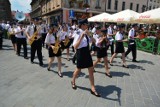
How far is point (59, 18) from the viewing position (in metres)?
33.8

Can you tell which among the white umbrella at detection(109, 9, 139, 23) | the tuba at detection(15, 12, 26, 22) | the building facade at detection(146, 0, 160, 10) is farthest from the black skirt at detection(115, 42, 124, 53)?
the building facade at detection(146, 0, 160, 10)

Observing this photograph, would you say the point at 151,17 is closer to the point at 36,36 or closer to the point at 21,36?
the point at 36,36

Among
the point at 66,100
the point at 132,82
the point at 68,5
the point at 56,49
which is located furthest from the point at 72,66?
the point at 68,5

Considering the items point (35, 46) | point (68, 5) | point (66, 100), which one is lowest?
point (66, 100)

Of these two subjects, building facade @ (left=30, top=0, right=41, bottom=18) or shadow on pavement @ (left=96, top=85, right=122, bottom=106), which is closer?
shadow on pavement @ (left=96, top=85, right=122, bottom=106)

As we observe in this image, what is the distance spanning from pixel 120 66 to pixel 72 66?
216cm

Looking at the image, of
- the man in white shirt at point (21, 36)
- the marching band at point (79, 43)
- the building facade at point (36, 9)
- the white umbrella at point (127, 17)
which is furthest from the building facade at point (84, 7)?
the building facade at point (36, 9)

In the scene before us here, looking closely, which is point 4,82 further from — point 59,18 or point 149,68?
point 59,18

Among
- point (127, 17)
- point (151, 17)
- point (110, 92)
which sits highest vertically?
point (127, 17)

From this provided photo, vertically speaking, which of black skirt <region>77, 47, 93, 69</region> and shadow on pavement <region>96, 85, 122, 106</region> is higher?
black skirt <region>77, 47, 93, 69</region>

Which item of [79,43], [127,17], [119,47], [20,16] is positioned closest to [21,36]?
[20,16]

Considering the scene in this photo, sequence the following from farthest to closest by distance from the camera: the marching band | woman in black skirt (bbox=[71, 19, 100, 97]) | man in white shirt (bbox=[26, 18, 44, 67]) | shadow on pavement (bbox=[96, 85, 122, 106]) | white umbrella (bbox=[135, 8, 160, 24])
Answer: white umbrella (bbox=[135, 8, 160, 24]) < man in white shirt (bbox=[26, 18, 44, 67]) < shadow on pavement (bbox=[96, 85, 122, 106]) < the marching band < woman in black skirt (bbox=[71, 19, 100, 97])

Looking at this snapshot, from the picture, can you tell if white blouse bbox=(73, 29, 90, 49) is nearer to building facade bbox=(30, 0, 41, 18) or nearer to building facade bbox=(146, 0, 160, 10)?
building facade bbox=(146, 0, 160, 10)

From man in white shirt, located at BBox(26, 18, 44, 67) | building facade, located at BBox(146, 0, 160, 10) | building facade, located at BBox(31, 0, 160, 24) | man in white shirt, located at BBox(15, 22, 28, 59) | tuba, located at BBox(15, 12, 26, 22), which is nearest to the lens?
man in white shirt, located at BBox(26, 18, 44, 67)
